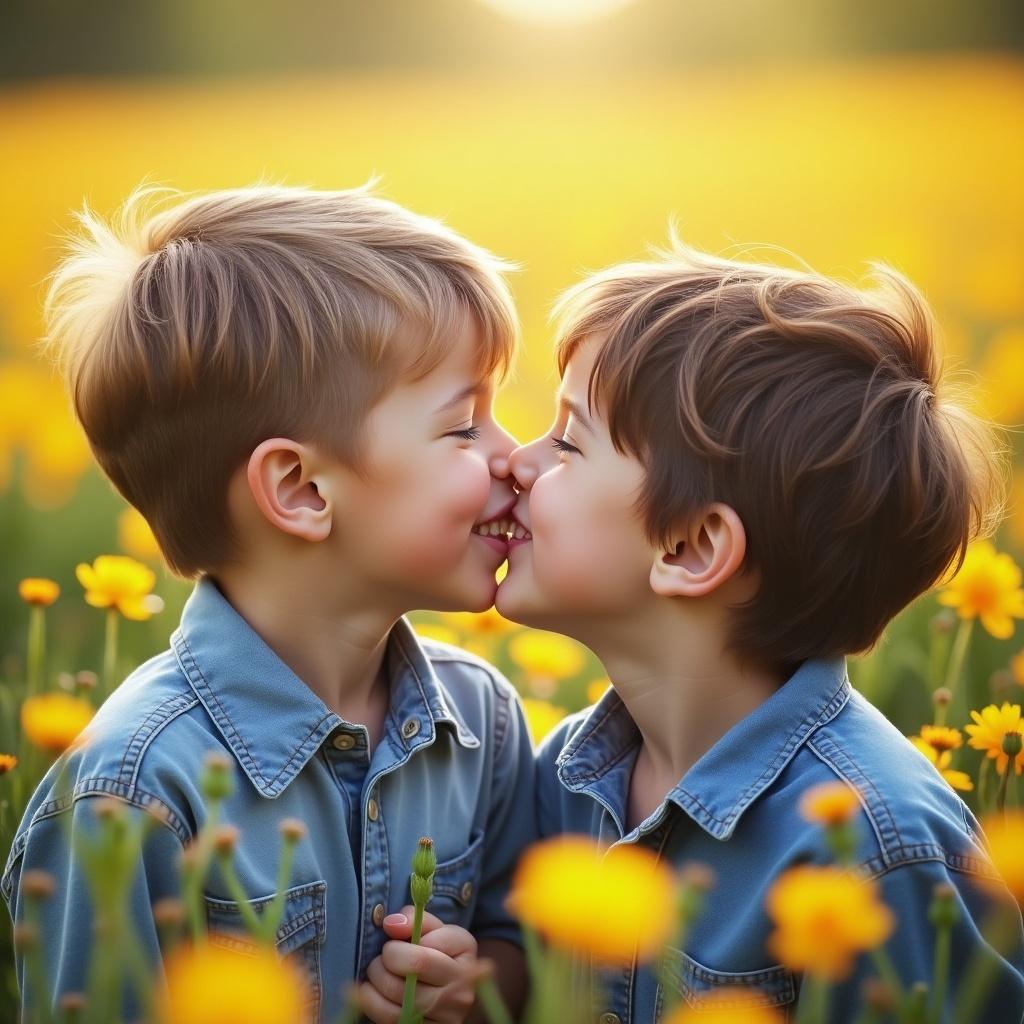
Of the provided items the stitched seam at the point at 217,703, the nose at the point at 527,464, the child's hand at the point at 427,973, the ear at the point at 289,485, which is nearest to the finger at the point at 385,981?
the child's hand at the point at 427,973

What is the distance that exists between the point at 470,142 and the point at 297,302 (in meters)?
6.32

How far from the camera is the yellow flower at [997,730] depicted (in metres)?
1.71

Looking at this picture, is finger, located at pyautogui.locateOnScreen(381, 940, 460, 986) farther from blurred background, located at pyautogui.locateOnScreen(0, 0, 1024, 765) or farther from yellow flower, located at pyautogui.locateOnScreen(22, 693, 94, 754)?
blurred background, located at pyautogui.locateOnScreen(0, 0, 1024, 765)

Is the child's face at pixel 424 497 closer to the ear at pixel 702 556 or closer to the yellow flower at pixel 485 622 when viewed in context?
the ear at pixel 702 556

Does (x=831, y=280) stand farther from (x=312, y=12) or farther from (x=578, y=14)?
(x=312, y=12)

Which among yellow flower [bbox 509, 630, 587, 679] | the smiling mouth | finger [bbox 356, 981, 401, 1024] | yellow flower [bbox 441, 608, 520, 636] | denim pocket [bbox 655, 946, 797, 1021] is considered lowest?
finger [bbox 356, 981, 401, 1024]

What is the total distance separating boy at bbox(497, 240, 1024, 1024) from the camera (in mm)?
1627

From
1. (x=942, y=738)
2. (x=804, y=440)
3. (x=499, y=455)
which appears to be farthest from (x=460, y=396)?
(x=942, y=738)

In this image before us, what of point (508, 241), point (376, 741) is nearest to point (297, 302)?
point (376, 741)

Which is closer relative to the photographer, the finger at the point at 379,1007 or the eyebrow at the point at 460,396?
the finger at the point at 379,1007

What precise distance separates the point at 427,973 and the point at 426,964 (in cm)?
1

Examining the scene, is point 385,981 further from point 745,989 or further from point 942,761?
point 942,761

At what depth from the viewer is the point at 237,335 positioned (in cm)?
178

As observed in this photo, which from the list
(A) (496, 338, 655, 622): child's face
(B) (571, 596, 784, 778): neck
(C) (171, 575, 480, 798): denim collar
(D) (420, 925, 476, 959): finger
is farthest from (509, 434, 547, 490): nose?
(D) (420, 925, 476, 959): finger
